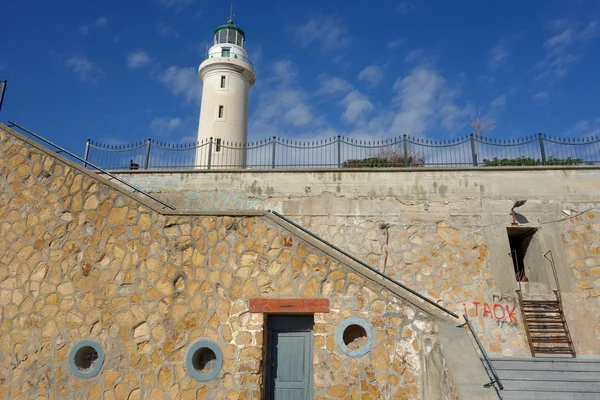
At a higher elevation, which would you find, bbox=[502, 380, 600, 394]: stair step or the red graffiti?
the red graffiti

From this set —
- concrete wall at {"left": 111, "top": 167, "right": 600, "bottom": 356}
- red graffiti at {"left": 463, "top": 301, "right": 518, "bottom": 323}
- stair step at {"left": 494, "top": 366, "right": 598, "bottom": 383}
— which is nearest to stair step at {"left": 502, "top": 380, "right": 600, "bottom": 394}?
stair step at {"left": 494, "top": 366, "right": 598, "bottom": 383}

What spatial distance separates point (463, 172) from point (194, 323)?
8110mm

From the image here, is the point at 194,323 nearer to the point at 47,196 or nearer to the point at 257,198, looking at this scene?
the point at 47,196

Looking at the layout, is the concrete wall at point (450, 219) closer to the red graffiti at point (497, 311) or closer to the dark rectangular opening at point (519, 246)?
the red graffiti at point (497, 311)

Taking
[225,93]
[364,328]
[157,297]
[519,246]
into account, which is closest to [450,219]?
[519,246]

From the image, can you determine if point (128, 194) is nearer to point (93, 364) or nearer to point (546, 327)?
point (93, 364)

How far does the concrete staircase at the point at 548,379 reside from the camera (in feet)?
20.0

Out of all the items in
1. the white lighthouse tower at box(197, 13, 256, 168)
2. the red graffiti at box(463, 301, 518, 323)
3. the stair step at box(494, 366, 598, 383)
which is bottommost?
the stair step at box(494, 366, 598, 383)

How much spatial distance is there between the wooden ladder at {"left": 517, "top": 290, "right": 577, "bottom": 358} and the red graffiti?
0.83 feet

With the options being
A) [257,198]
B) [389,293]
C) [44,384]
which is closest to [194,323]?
[44,384]

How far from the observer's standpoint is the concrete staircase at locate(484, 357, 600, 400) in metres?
6.10

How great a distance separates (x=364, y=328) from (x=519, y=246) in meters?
7.22

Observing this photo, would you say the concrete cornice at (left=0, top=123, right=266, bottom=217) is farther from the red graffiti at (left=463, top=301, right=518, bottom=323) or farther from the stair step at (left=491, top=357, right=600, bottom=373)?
the red graffiti at (left=463, top=301, right=518, bottom=323)

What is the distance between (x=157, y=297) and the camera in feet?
22.5
